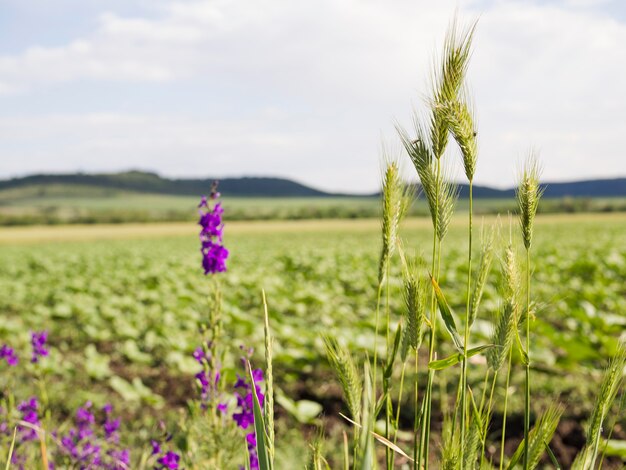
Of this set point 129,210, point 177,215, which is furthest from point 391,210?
point 129,210

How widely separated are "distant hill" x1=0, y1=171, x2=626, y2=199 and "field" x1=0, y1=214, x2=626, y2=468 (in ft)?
314

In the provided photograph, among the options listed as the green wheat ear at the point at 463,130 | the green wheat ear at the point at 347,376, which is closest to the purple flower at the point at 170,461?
the green wheat ear at the point at 347,376

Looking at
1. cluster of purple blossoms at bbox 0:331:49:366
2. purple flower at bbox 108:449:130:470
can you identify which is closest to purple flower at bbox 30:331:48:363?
cluster of purple blossoms at bbox 0:331:49:366

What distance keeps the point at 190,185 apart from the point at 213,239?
127062 millimetres

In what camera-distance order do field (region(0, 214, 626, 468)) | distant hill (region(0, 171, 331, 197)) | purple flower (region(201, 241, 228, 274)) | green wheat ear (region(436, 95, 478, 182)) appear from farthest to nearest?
1. distant hill (region(0, 171, 331, 197))
2. field (region(0, 214, 626, 468))
3. purple flower (region(201, 241, 228, 274))
4. green wheat ear (region(436, 95, 478, 182))

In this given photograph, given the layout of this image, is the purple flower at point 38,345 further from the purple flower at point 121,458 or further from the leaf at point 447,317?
the leaf at point 447,317

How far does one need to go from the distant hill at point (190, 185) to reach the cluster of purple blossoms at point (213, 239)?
106749 millimetres

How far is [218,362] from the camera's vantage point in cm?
234

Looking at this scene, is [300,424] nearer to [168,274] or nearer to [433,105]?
[433,105]

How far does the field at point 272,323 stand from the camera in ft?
17.2

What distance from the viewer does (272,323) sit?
7.66m

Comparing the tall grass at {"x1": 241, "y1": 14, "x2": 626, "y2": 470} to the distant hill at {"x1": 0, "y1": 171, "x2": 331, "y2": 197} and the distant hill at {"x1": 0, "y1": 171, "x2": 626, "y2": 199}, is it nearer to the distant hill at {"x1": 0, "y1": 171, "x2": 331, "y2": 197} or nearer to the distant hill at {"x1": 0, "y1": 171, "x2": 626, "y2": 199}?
the distant hill at {"x1": 0, "y1": 171, "x2": 626, "y2": 199}

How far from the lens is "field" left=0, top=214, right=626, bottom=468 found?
17.2ft

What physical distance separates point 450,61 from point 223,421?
1703 mm
